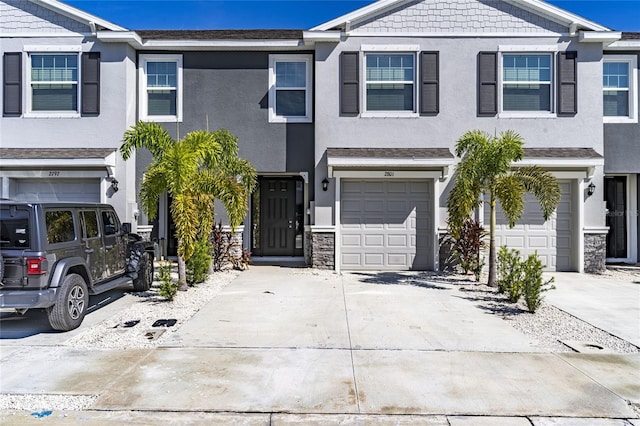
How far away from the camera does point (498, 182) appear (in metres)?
8.97

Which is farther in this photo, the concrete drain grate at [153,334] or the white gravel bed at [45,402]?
A: the concrete drain grate at [153,334]

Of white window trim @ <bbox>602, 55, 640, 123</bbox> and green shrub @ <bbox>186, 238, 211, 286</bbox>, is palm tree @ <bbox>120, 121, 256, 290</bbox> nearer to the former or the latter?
green shrub @ <bbox>186, 238, 211, 286</bbox>

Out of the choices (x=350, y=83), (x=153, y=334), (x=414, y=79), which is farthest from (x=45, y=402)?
(x=414, y=79)

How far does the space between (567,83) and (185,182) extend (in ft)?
33.7

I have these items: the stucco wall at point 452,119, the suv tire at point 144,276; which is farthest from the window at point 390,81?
the suv tire at point 144,276

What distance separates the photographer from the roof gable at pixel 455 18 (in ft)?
38.2

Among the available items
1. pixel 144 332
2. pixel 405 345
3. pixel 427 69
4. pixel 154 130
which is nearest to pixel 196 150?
pixel 154 130

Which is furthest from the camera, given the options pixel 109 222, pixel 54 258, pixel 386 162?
pixel 386 162

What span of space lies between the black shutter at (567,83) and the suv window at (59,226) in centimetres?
1184

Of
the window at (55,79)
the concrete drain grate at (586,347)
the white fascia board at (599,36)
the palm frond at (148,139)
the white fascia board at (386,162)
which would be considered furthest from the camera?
the window at (55,79)

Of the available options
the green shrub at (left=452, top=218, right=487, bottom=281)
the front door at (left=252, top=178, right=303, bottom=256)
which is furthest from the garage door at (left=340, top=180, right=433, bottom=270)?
the front door at (left=252, top=178, right=303, bottom=256)

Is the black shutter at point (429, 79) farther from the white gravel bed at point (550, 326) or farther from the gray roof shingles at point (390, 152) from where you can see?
the white gravel bed at point (550, 326)

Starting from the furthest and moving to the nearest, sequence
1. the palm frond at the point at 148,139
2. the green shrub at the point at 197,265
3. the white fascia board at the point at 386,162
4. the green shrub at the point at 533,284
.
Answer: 1. the white fascia board at the point at 386,162
2. the green shrub at the point at 197,265
3. the palm frond at the point at 148,139
4. the green shrub at the point at 533,284

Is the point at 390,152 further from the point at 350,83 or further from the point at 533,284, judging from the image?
the point at 533,284
